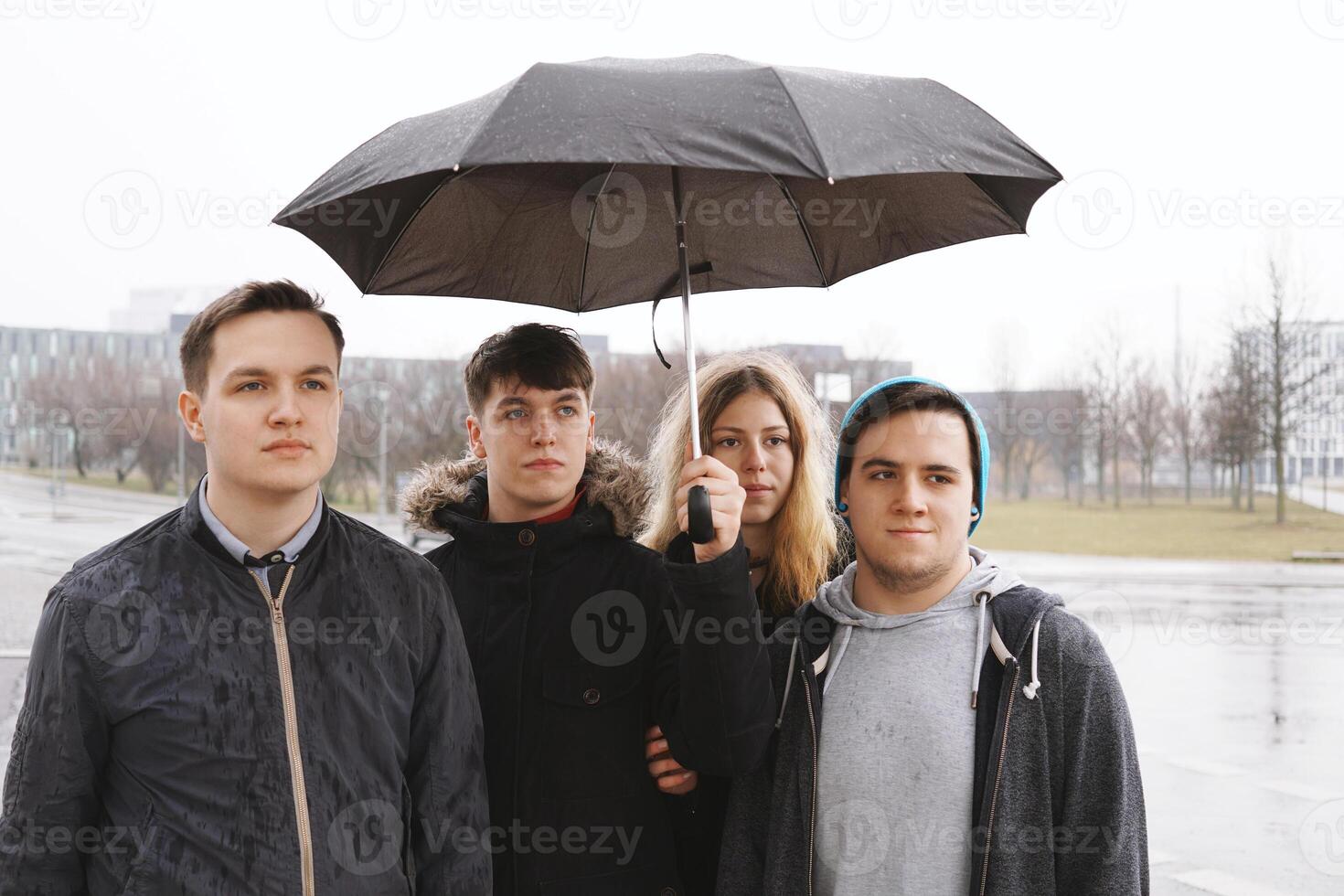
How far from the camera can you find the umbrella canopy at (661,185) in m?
2.10

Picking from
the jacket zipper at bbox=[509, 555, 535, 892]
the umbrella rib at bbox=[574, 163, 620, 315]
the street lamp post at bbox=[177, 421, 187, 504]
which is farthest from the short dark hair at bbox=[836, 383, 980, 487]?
the street lamp post at bbox=[177, 421, 187, 504]

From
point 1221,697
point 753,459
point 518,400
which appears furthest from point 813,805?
point 1221,697

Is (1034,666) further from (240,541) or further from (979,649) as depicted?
(240,541)

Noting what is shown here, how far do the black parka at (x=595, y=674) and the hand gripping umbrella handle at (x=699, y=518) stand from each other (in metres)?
0.07

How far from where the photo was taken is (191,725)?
2.18 m

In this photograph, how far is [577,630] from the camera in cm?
276

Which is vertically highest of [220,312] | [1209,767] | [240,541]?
[220,312]

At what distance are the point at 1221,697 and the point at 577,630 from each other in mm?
10840

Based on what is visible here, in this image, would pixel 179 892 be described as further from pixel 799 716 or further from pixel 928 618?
pixel 928 618

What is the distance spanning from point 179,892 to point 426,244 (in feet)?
5.78

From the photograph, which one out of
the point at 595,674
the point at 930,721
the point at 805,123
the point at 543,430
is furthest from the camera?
the point at 543,430

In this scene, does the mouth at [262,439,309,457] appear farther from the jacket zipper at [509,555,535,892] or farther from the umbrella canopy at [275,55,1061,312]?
the jacket zipper at [509,555,535,892]

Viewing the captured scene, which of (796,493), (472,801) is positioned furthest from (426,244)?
(472,801)

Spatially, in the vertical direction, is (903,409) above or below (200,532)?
above
